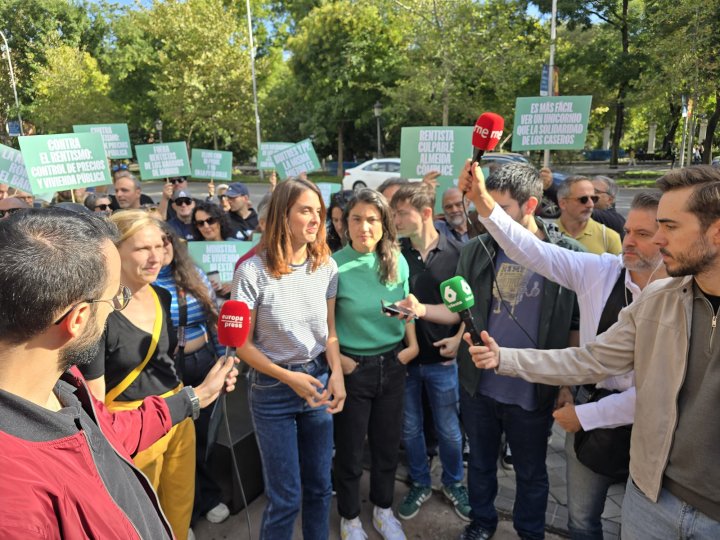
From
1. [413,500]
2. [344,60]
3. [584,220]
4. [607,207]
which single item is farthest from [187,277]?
[344,60]

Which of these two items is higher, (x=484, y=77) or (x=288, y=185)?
(x=484, y=77)

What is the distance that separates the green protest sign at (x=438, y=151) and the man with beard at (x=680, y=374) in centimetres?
395

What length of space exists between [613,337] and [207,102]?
2873cm

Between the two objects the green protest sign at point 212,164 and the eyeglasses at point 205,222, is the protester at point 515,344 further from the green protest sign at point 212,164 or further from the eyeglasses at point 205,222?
the green protest sign at point 212,164

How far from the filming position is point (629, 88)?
22938mm

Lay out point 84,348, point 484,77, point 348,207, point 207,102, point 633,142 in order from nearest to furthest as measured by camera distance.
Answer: point 84,348, point 348,207, point 484,77, point 207,102, point 633,142

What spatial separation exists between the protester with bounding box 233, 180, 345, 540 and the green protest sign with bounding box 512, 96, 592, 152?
4.54 m

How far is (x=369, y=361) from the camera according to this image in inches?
106

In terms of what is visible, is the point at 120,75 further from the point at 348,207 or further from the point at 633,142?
the point at 633,142

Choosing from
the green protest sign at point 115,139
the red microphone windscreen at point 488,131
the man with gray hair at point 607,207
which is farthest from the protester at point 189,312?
the green protest sign at point 115,139

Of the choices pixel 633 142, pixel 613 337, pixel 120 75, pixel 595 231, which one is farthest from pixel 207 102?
pixel 633 142

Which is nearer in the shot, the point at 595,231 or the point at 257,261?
the point at 257,261

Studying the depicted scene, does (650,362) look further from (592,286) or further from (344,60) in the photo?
(344,60)

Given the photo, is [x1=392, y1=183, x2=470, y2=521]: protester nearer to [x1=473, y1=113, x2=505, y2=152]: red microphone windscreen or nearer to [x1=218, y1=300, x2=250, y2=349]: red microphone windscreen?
[x1=473, y1=113, x2=505, y2=152]: red microphone windscreen
